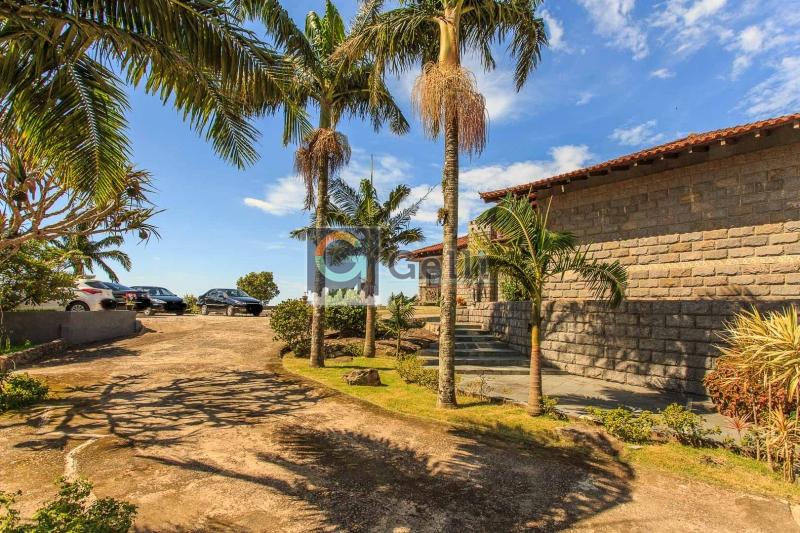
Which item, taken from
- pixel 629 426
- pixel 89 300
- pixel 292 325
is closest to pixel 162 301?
pixel 89 300

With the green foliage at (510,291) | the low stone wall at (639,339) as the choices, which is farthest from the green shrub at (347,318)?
the low stone wall at (639,339)

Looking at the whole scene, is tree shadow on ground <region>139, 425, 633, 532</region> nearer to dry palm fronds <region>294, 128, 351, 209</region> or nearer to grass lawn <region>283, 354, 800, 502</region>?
grass lawn <region>283, 354, 800, 502</region>

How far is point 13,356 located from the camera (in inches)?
432

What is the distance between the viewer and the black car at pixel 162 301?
23.0m

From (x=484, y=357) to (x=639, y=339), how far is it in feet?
14.4

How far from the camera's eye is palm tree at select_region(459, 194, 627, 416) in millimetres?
7721

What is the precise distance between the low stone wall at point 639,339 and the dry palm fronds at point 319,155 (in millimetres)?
7762

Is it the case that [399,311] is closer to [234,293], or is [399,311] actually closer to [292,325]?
[292,325]

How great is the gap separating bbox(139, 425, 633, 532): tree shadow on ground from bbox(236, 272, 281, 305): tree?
→ 29.2 metres

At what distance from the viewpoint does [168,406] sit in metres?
7.86

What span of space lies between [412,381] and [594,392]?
4.44 meters

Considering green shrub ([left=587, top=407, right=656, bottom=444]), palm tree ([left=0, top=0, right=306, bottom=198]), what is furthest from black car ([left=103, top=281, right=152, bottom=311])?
green shrub ([left=587, top=407, right=656, bottom=444])

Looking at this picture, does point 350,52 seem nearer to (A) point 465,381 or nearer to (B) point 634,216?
(A) point 465,381

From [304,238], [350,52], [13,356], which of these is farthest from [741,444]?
[13,356]
